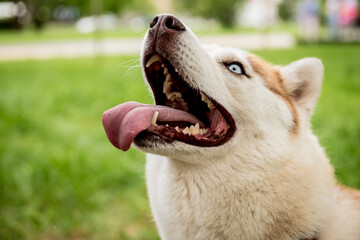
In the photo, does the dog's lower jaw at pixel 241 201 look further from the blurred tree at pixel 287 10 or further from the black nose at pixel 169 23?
the blurred tree at pixel 287 10

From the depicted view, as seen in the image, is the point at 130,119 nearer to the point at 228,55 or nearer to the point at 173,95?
the point at 173,95

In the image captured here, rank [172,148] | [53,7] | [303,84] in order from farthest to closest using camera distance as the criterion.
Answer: [53,7] → [303,84] → [172,148]

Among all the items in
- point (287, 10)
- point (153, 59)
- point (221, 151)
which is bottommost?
point (287, 10)

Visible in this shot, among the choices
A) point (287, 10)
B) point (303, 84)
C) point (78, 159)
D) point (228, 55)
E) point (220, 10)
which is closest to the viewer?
point (228, 55)

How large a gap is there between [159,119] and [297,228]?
0.99m

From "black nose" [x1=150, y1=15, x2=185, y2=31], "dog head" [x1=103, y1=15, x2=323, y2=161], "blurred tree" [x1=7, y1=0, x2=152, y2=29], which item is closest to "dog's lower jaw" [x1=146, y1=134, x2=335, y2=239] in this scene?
"dog head" [x1=103, y1=15, x2=323, y2=161]

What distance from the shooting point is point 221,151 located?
2.04m

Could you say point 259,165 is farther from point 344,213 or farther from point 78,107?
point 78,107

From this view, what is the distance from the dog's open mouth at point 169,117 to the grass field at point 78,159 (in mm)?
364

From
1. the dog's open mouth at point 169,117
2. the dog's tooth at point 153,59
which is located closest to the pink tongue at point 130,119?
the dog's open mouth at point 169,117

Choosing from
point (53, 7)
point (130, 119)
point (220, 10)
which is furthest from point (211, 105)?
point (53, 7)

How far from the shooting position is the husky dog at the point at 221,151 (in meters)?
1.97

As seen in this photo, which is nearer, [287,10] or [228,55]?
[228,55]

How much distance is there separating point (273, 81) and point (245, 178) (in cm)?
76
